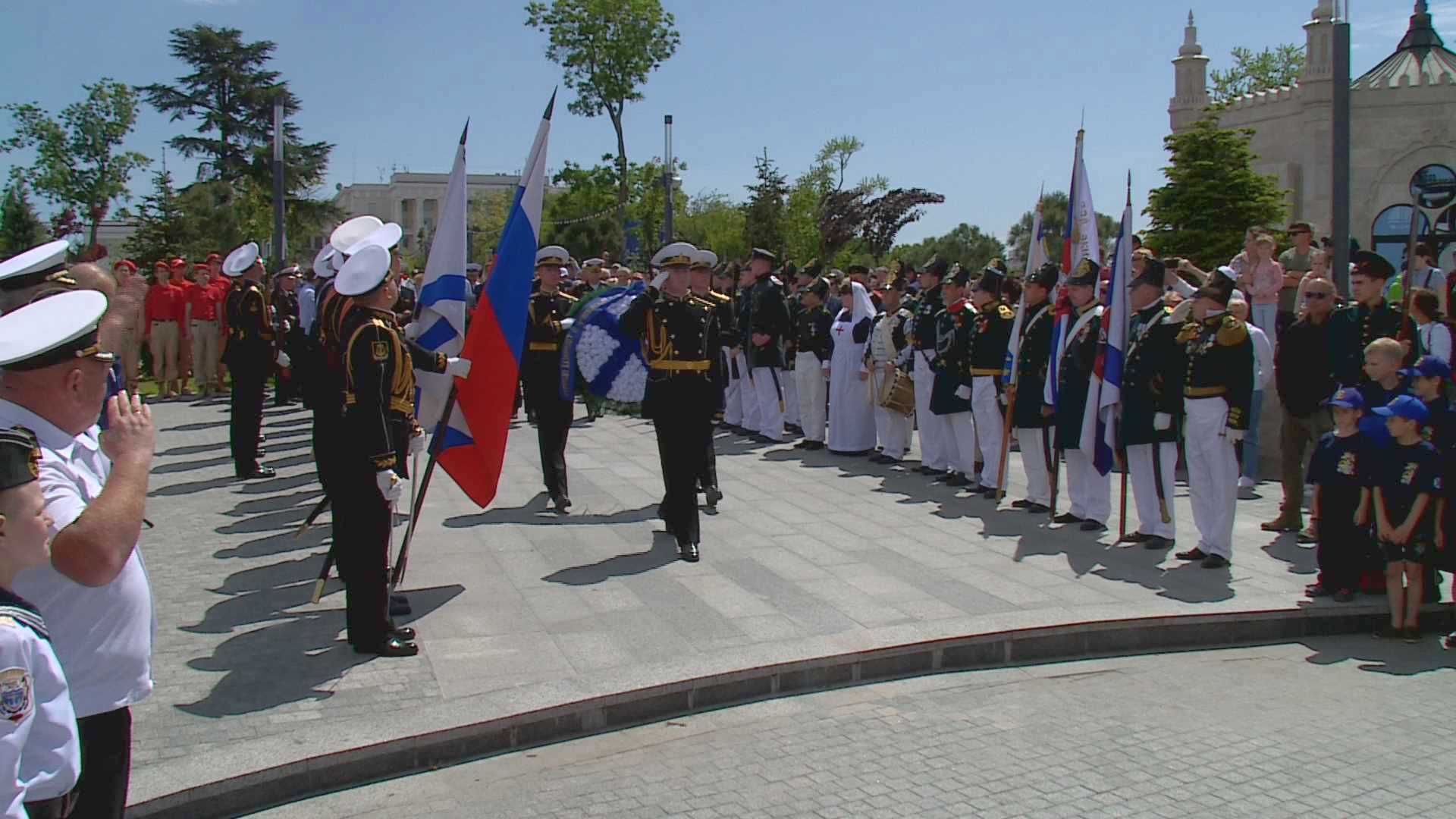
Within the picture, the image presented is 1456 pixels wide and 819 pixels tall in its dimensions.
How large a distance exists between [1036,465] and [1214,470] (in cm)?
222

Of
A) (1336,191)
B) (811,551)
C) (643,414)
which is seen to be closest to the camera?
(811,551)

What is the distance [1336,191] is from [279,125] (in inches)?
498

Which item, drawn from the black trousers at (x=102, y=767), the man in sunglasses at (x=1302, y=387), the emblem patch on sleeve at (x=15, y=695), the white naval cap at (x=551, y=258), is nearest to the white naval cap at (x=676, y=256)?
the white naval cap at (x=551, y=258)

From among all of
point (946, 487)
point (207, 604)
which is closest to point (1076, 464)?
point (946, 487)

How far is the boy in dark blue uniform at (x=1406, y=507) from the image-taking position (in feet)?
22.4

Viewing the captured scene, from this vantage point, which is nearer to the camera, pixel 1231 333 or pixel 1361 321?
pixel 1231 333

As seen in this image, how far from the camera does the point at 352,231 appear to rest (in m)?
7.27

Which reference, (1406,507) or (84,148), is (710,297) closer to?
(1406,507)

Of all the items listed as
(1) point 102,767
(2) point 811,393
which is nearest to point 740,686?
(1) point 102,767

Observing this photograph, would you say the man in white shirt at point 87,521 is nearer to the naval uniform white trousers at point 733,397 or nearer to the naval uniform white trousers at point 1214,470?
the naval uniform white trousers at point 1214,470

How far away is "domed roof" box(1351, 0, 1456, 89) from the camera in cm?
3872

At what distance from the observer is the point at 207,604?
7.16 meters

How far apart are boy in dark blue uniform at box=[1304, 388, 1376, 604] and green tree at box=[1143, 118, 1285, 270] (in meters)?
21.1

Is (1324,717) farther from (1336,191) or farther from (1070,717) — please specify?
(1336,191)
